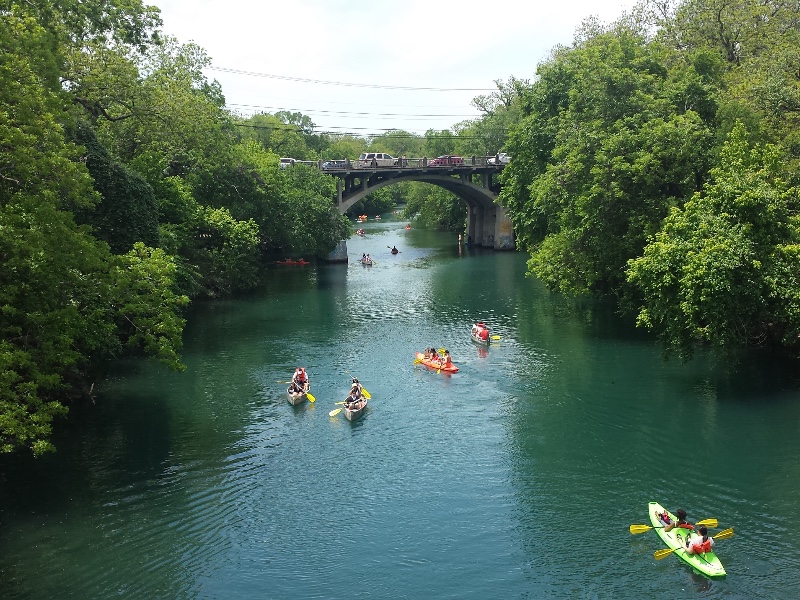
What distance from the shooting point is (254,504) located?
76.8 ft

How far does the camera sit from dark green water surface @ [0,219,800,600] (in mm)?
19672

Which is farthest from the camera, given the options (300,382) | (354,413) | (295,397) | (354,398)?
(300,382)

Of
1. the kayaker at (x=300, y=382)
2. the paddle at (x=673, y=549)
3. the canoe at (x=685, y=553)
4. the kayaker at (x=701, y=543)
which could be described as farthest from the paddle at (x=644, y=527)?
the kayaker at (x=300, y=382)

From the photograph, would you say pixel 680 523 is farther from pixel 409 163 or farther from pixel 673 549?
pixel 409 163

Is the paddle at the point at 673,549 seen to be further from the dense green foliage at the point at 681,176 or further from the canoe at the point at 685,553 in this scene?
the dense green foliage at the point at 681,176

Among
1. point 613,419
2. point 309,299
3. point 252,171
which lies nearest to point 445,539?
point 613,419

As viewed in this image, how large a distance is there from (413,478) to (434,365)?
12.0m

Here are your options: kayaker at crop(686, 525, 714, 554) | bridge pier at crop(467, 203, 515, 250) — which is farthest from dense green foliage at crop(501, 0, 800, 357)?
bridge pier at crop(467, 203, 515, 250)

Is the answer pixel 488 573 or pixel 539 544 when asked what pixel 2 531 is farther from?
pixel 539 544

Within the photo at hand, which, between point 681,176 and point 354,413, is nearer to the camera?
point 354,413

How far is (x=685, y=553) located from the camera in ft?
65.1

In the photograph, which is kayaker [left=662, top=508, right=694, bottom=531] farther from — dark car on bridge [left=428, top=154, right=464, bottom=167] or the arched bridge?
dark car on bridge [left=428, top=154, right=464, bottom=167]

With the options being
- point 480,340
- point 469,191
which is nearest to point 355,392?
point 480,340

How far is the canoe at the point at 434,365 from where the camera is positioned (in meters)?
36.2
